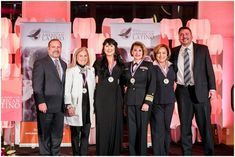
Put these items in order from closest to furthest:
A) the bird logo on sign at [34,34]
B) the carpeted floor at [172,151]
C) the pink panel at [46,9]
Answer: the carpeted floor at [172,151] → the bird logo on sign at [34,34] → the pink panel at [46,9]

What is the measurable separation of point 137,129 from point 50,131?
1.03 meters

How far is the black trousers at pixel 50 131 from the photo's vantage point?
4949 mm

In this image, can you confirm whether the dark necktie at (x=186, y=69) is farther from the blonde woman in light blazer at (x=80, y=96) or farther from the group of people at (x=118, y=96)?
the blonde woman in light blazer at (x=80, y=96)

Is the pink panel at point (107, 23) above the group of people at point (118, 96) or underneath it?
above

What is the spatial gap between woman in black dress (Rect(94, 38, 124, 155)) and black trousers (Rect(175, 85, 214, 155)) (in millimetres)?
738

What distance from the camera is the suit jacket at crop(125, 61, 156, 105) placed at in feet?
15.7

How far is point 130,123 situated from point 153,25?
67.9 inches

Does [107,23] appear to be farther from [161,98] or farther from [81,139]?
[81,139]

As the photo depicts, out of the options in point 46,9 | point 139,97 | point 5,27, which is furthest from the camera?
point 46,9

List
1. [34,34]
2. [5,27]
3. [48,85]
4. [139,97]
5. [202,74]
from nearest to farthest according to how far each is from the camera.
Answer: [139,97]
[48,85]
[202,74]
[34,34]
[5,27]

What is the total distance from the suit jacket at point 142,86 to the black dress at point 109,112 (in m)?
0.13

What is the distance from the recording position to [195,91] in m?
4.94

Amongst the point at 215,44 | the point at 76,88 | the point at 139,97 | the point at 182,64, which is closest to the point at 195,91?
the point at 182,64

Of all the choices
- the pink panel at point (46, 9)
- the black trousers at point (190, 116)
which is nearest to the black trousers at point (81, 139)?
the black trousers at point (190, 116)
